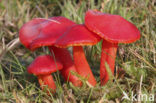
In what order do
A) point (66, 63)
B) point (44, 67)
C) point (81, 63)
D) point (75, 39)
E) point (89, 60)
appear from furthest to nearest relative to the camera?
point (89, 60), point (66, 63), point (81, 63), point (44, 67), point (75, 39)

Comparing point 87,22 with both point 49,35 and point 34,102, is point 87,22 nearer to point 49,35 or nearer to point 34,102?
point 49,35

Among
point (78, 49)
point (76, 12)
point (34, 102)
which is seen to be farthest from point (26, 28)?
point (76, 12)

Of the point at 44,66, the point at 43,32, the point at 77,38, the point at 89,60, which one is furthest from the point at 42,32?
the point at 89,60

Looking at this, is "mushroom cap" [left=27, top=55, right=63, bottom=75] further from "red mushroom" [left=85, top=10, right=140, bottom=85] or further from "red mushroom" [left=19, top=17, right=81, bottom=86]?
"red mushroom" [left=85, top=10, right=140, bottom=85]

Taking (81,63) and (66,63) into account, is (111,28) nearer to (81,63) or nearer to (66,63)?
(81,63)

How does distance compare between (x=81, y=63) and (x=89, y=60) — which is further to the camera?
(x=89, y=60)

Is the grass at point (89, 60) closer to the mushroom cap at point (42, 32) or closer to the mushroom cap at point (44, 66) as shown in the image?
the mushroom cap at point (44, 66)

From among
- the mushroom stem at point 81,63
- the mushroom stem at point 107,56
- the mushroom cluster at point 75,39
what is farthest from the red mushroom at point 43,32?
the mushroom stem at point 107,56
